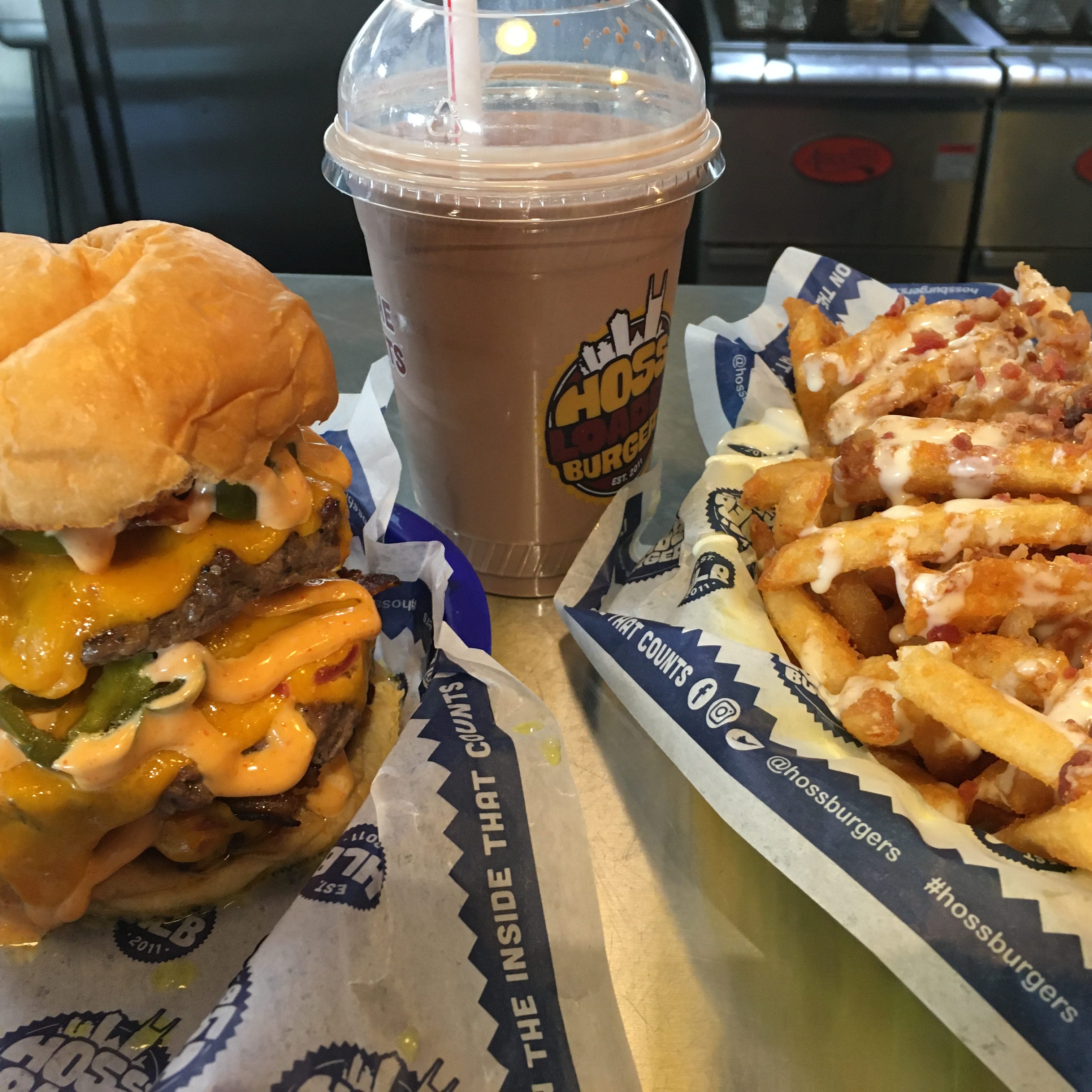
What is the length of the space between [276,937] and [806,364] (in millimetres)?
1156

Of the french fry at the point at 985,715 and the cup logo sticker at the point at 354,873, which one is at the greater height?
the french fry at the point at 985,715

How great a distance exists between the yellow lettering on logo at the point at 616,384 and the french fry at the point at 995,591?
0.59 metres

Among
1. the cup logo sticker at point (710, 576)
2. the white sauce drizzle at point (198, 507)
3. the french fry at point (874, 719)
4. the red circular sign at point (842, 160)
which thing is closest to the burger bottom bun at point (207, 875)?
the white sauce drizzle at point (198, 507)

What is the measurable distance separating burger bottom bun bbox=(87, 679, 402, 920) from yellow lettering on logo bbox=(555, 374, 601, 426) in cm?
66

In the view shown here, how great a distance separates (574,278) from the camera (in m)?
1.34

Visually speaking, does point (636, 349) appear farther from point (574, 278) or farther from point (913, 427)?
point (913, 427)

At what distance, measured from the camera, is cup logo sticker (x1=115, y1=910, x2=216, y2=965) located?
115 cm

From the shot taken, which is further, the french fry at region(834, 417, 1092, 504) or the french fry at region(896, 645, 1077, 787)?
the french fry at region(834, 417, 1092, 504)

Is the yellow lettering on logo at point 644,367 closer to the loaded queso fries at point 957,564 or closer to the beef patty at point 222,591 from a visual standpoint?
the loaded queso fries at point 957,564

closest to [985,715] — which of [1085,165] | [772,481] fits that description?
[772,481]

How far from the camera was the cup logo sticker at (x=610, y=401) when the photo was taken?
56.6 inches

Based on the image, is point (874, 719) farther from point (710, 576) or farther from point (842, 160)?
point (842, 160)

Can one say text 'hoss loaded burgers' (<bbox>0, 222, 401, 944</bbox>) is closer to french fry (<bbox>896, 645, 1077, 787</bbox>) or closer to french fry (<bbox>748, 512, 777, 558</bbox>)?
french fry (<bbox>748, 512, 777, 558</bbox>)

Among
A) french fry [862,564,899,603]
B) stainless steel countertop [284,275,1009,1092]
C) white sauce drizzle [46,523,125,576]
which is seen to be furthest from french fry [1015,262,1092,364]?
white sauce drizzle [46,523,125,576]
